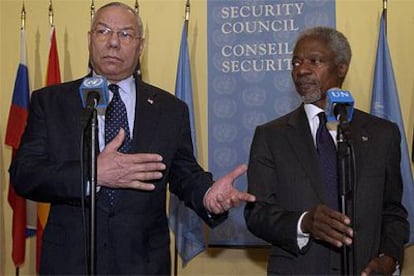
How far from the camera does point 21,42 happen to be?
14.6 feet

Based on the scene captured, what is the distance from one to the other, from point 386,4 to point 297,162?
1842mm

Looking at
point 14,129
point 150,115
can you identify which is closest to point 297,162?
point 150,115

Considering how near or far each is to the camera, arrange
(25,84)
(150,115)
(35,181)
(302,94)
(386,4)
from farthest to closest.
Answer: (25,84) → (386,4) → (302,94) → (150,115) → (35,181)

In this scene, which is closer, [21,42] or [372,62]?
[372,62]

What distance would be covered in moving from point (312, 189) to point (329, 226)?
1.25 ft

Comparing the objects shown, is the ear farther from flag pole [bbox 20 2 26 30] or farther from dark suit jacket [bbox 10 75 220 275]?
flag pole [bbox 20 2 26 30]

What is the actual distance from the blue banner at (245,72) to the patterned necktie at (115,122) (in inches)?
66.6

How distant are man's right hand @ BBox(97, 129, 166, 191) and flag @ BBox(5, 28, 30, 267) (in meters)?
2.22

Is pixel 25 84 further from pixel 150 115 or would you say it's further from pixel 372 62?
pixel 372 62

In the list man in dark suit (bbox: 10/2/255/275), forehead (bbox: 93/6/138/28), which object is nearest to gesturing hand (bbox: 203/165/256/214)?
man in dark suit (bbox: 10/2/255/275)

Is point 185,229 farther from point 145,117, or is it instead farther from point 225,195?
point 225,195

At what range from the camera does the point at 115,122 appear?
254 centimetres

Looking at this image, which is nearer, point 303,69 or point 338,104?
point 338,104

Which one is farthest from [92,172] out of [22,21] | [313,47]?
[22,21]
